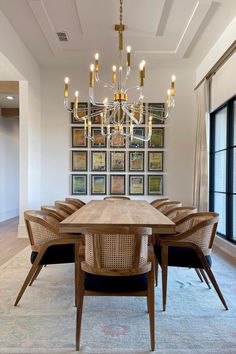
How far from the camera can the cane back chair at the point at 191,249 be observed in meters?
2.48

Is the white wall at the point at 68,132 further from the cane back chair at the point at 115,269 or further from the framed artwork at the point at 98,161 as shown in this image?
the cane back chair at the point at 115,269

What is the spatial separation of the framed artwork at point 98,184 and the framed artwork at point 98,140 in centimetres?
64

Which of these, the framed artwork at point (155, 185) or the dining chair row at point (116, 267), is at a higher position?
the framed artwork at point (155, 185)

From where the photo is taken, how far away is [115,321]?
2248 millimetres

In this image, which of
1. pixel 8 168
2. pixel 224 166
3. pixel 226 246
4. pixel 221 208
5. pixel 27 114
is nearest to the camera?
pixel 226 246

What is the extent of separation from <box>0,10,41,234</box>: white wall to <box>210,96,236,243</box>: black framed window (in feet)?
11.1

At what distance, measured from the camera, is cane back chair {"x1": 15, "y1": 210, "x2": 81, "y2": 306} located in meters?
2.54

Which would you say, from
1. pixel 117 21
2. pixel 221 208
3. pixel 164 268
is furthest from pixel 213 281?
pixel 117 21

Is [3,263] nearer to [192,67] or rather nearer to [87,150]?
[87,150]

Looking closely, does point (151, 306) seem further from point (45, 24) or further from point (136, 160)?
point (136, 160)

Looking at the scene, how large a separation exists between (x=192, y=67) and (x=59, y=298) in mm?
5004

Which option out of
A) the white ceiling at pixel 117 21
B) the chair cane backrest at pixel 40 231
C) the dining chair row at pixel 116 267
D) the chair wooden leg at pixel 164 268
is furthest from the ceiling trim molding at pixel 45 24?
the chair wooden leg at pixel 164 268

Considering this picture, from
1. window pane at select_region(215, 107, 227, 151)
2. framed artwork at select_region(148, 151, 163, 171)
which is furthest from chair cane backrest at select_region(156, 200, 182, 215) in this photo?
framed artwork at select_region(148, 151, 163, 171)

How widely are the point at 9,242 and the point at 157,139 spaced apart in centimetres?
345
